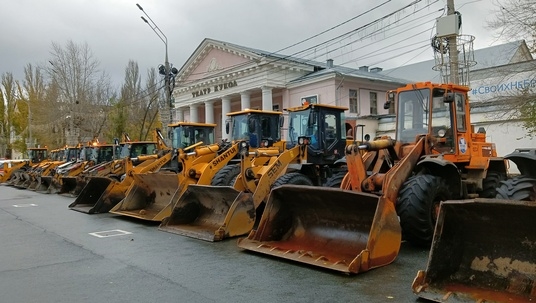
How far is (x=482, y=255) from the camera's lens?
4.82 metres

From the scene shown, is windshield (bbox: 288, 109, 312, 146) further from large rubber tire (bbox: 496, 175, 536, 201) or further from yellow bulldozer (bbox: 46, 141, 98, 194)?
yellow bulldozer (bbox: 46, 141, 98, 194)

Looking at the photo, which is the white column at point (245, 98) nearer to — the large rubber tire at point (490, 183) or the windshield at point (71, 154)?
the windshield at point (71, 154)


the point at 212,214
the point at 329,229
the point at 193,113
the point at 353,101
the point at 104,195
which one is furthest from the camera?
the point at 193,113

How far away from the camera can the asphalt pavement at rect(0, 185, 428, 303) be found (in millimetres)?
5062

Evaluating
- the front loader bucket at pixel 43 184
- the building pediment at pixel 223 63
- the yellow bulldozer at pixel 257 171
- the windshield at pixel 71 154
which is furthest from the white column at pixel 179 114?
the yellow bulldozer at pixel 257 171

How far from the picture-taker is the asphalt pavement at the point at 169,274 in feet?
16.6

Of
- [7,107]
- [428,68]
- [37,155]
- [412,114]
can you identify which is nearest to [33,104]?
[7,107]

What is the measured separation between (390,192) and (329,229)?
1065 millimetres

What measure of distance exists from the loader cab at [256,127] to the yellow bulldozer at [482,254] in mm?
7399

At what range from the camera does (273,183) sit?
31.0 ft

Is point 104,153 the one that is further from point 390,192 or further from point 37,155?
point 390,192

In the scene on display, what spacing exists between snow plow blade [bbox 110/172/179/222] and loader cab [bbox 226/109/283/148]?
249 centimetres

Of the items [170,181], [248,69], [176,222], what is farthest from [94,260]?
[248,69]

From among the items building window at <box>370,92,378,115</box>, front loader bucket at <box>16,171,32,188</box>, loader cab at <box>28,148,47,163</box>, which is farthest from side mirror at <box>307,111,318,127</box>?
loader cab at <box>28,148,47,163</box>
